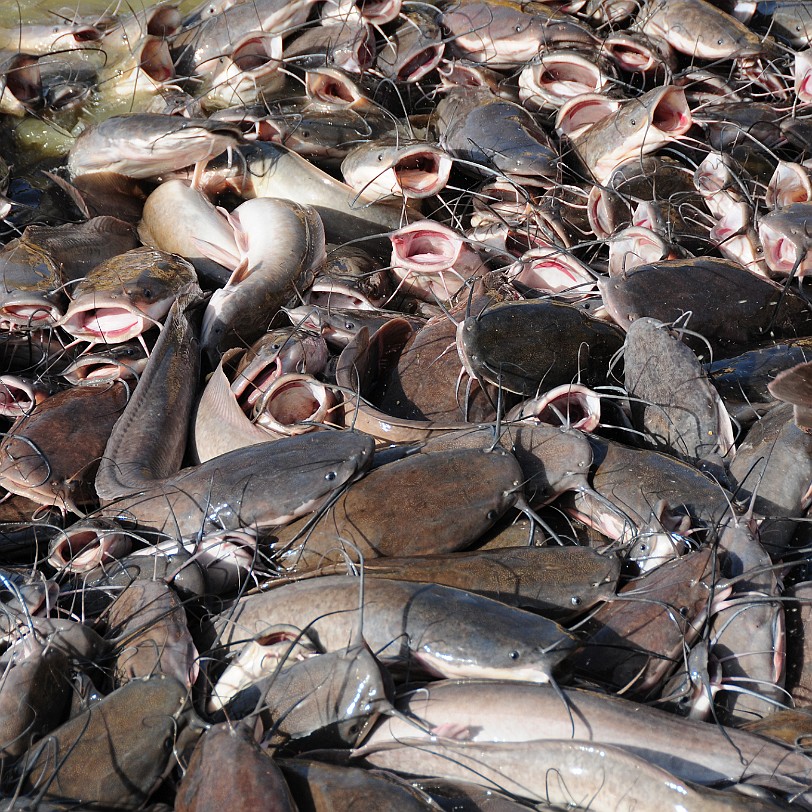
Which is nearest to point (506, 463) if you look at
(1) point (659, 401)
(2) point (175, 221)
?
(1) point (659, 401)

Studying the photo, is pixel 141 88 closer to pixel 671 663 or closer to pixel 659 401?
pixel 659 401

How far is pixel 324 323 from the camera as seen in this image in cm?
310

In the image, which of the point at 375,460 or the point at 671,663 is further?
the point at 375,460

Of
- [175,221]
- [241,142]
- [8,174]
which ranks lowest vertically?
[8,174]

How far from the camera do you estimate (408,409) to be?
2855 millimetres

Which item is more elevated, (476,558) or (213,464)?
(476,558)

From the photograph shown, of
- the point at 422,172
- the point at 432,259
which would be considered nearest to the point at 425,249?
the point at 432,259

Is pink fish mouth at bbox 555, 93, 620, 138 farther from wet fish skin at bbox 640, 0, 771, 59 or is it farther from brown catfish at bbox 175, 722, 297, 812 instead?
brown catfish at bbox 175, 722, 297, 812

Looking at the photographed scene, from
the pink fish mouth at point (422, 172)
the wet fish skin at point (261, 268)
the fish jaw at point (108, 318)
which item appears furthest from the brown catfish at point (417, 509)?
the pink fish mouth at point (422, 172)

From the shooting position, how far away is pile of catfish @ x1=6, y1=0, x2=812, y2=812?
1.85 meters

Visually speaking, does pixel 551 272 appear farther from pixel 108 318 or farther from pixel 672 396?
pixel 108 318

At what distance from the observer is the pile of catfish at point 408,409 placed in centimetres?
185

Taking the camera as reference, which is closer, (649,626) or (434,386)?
(649,626)

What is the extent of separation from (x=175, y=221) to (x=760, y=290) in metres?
2.29
